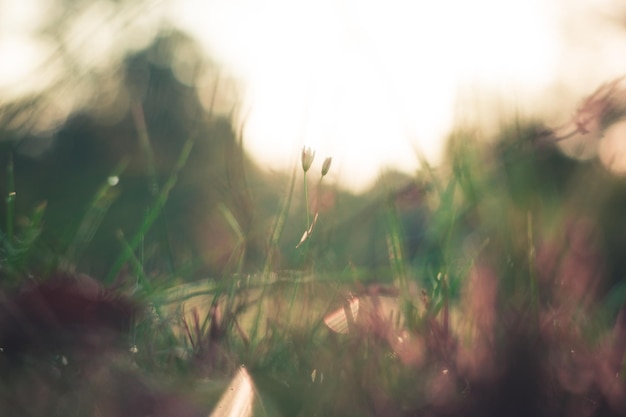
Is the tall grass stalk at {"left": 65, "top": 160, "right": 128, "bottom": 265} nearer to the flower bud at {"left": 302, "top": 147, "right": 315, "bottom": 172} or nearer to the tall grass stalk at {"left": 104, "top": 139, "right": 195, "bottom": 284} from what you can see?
the tall grass stalk at {"left": 104, "top": 139, "right": 195, "bottom": 284}

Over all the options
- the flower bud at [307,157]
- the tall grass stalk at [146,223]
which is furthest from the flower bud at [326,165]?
the tall grass stalk at [146,223]

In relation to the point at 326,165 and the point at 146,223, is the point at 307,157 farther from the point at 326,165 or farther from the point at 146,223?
the point at 146,223

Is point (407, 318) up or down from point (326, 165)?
down

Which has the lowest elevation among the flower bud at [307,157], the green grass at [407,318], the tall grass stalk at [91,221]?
the green grass at [407,318]

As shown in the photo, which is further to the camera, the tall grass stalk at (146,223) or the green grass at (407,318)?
the tall grass stalk at (146,223)

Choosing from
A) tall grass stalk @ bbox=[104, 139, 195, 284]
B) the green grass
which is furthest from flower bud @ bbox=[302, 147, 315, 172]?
tall grass stalk @ bbox=[104, 139, 195, 284]

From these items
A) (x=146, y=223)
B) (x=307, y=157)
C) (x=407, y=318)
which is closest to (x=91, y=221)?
(x=146, y=223)

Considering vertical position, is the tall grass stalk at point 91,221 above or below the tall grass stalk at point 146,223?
above

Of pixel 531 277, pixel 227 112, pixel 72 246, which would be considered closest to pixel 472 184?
pixel 531 277

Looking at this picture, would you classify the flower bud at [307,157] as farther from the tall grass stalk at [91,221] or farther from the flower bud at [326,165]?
the tall grass stalk at [91,221]
